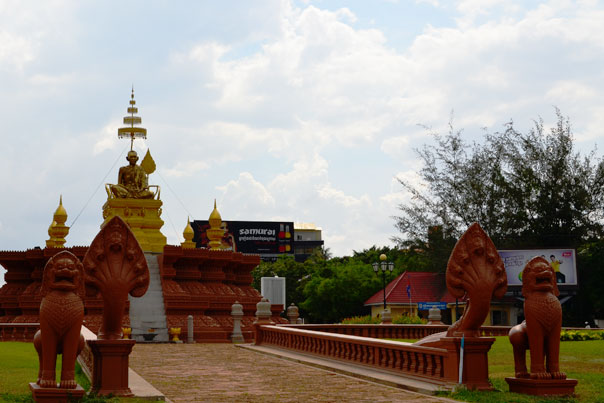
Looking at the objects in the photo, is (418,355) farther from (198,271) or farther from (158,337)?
(198,271)

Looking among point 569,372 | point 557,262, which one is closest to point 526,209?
point 557,262

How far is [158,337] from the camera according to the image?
1176 inches

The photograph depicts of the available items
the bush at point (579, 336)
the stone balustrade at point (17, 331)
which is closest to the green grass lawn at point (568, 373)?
the bush at point (579, 336)

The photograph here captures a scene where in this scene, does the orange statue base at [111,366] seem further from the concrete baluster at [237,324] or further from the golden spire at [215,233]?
the golden spire at [215,233]

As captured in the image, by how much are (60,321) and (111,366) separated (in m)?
1.33

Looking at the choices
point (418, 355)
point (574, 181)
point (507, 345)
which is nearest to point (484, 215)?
point (574, 181)

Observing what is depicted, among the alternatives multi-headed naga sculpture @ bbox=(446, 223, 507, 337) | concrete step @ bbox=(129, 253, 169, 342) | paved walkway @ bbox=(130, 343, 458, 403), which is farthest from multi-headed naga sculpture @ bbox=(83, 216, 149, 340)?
concrete step @ bbox=(129, 253, 169, 342)

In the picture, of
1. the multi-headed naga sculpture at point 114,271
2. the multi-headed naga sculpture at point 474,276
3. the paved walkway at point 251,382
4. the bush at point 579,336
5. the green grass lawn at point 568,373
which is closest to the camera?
the green grass lawn at point 568,373

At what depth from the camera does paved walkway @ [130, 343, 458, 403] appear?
459 inches

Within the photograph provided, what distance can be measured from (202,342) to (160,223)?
10805 mm

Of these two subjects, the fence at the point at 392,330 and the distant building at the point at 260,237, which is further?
the distant building at the point at 260,237

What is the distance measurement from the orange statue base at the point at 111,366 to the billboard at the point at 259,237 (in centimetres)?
8570

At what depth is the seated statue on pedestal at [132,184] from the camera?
3994 centimetres

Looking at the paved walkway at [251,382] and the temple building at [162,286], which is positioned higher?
the temple building at [162,286]
